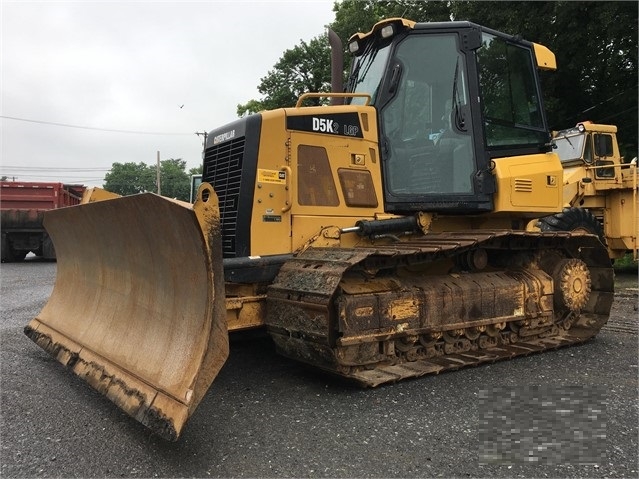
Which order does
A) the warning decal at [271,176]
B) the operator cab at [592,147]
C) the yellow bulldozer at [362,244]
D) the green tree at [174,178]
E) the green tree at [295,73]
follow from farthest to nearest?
1. the green tree at [174,178]
2. the green tree at [295,73]
3. the operator cab at [592,147]
4. the warning decal at [271,176]
5. the yellow bulldozer at [362,244]

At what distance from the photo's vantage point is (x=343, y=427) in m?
3.37

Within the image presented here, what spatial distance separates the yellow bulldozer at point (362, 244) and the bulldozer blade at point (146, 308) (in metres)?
0.02

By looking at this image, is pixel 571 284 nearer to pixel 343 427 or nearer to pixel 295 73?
pixel 343 427

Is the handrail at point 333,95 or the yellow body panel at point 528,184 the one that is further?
the yellow body panel at point 528,184

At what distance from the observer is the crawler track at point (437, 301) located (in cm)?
395

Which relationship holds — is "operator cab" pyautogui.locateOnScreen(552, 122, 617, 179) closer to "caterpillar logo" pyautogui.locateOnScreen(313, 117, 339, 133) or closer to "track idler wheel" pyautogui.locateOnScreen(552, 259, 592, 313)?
"track idler wheel" pyautogui.locateOnScreen(552, 259, 592, 313)

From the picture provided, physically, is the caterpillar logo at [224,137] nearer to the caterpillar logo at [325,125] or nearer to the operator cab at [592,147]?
the caterpillar logo at [325,125]

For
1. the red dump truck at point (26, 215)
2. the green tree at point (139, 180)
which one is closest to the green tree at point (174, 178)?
the green tree at point (139, 180)

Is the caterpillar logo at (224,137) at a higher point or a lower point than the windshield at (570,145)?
lower

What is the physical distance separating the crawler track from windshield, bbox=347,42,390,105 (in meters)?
1.56

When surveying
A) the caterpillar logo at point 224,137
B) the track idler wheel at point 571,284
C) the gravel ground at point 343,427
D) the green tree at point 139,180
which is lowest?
the gravel ground at point 343,427

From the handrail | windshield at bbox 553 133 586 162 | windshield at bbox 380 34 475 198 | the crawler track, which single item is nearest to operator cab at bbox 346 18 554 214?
windshield at bbox 380 34 475 198

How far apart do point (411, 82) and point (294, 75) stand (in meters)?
25.5

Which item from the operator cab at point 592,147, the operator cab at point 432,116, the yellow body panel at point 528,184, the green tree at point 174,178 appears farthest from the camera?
the green tree at point 174,178
